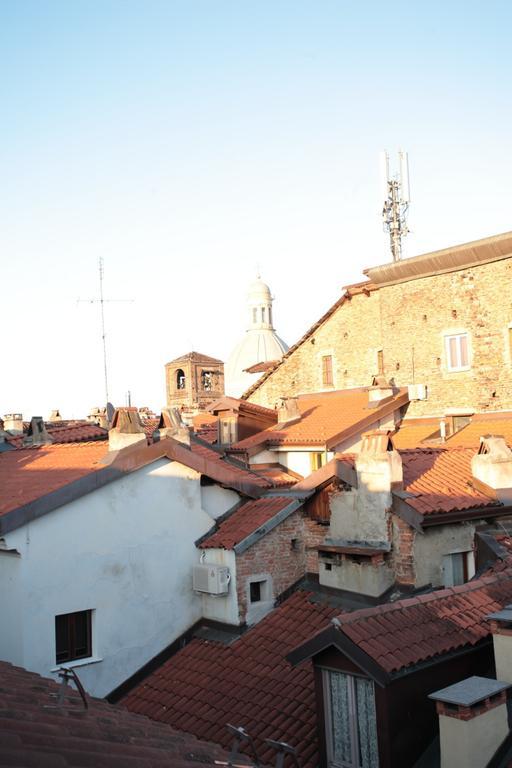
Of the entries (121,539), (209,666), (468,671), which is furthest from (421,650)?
(121,539)

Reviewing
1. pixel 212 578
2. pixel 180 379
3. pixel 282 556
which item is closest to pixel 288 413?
pixel 282 556

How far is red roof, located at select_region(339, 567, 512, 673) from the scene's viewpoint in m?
8.76

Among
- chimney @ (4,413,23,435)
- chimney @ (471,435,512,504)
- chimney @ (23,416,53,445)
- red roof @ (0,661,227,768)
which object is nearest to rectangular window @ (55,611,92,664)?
red roof @ (0,661,227,768)

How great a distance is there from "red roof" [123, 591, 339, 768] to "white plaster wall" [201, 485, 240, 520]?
223cm

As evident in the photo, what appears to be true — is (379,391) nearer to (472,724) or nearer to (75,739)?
(472,724)

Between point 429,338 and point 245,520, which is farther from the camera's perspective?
point 429,338

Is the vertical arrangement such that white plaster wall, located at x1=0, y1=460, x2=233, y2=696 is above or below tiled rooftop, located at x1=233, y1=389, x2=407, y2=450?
below

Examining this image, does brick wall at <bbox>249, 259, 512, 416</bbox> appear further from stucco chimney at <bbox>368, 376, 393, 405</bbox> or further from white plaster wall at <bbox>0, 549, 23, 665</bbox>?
white plaster wall at <bbox>0, 549, 23, 665</bbox>

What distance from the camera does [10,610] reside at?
12453 mm

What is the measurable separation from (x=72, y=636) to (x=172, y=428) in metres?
5.08

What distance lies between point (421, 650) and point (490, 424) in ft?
54.2

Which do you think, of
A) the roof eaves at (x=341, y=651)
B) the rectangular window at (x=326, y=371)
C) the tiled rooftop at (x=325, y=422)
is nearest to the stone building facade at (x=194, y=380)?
the rectangular window at (x=326, y=371)

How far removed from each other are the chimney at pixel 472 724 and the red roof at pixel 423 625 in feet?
3.43

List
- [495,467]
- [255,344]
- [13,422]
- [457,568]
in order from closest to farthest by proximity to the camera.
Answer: [457,568] < [495,467] < [13,422] < [255,344]
